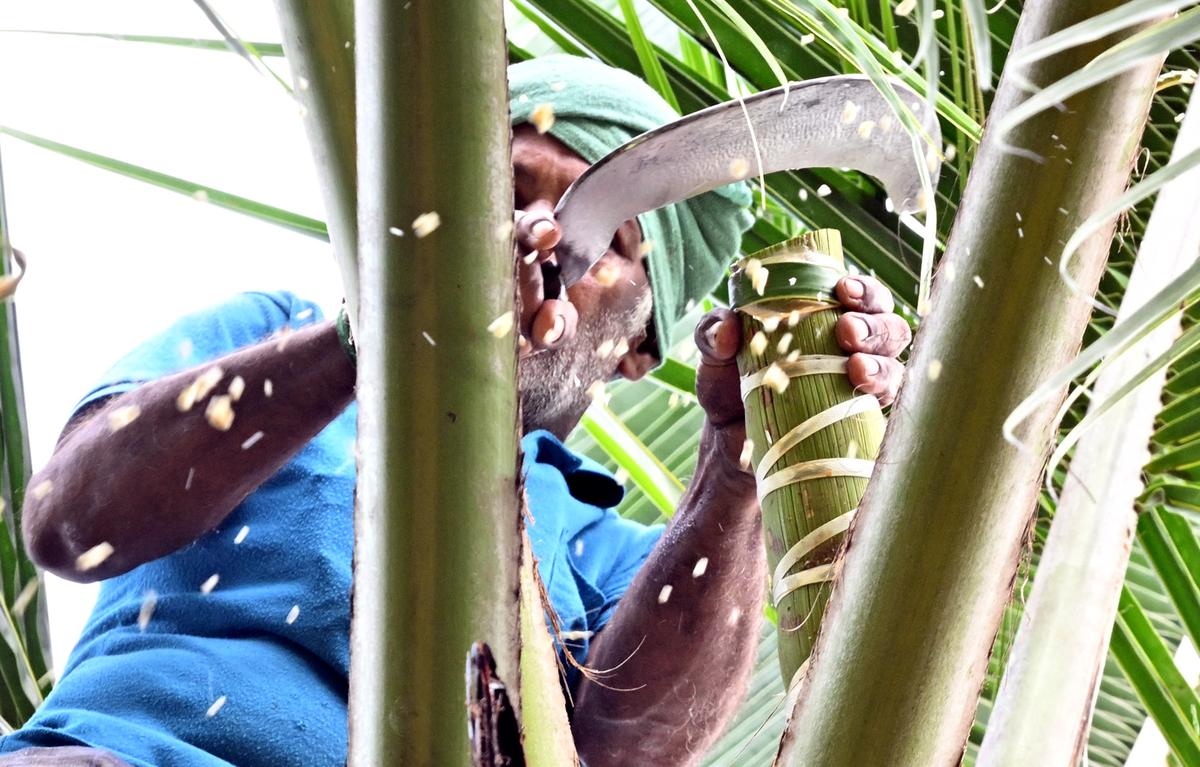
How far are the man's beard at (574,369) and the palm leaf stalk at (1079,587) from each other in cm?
55

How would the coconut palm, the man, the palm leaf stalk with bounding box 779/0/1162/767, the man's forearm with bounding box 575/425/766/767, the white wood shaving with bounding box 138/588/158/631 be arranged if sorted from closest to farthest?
the palm leaf stalk with bounding box 779/0/1162/767
the coconut palm
the man
the white wood shaving with bounding box 138/588/158/631
the man's forearm with bounding box 575/425/766/767

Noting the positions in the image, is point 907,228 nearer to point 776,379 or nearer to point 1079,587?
point 776,379

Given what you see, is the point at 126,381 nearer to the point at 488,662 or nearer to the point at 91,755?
the point at 91,755

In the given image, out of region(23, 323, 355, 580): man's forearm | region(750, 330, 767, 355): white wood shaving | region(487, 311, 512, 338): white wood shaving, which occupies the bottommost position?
region(23, 323, 355, 580): man's forearm

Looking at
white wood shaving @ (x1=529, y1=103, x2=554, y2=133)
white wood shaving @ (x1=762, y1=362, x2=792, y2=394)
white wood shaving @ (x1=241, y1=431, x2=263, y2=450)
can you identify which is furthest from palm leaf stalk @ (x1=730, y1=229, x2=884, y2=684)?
white wood shaving @ (x1=529, y1=103, x2=554, y2=133)

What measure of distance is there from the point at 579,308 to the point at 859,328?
44 centimetres

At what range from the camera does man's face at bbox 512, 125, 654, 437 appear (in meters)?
1.03

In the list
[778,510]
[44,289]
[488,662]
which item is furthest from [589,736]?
[44,289]

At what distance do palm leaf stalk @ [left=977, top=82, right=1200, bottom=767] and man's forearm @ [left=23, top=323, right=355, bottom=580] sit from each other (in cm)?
45

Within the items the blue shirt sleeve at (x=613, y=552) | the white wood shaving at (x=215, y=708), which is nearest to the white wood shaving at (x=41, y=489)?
the white wood shaving at (x=215, y=708)

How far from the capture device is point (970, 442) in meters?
0.36

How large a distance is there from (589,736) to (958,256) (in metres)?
0.82

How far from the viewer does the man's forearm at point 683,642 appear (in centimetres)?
98

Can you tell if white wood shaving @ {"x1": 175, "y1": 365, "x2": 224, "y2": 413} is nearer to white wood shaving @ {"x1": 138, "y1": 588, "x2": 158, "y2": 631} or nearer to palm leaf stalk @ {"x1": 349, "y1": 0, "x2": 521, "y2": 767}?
white wood shaving @ {"x1": 138, "y1": 588, "x2": 158, "y2": 631}
